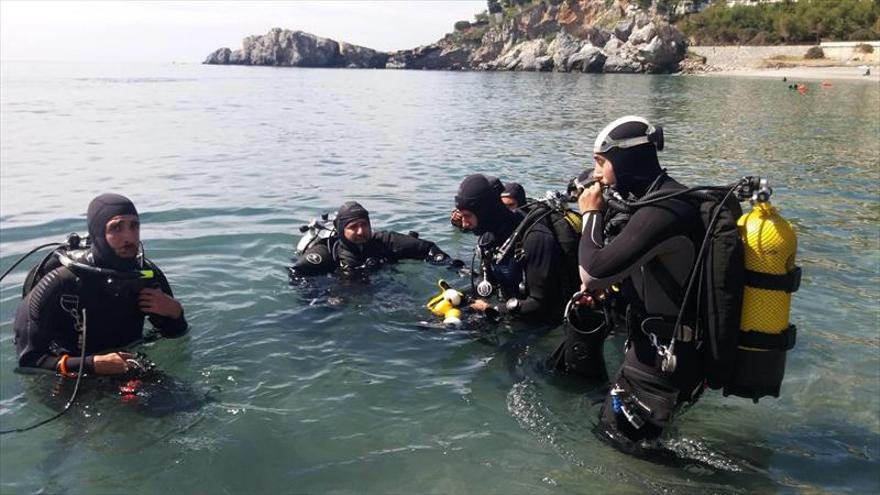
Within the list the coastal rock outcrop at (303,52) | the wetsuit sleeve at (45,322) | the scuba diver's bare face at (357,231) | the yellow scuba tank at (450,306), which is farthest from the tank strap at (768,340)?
the coastal rock outcrop at (303,52)

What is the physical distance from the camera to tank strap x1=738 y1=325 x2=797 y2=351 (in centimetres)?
406

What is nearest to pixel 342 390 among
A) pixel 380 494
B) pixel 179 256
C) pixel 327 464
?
pixel 327 464

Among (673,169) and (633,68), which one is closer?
(673,169)

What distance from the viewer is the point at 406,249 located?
8.52 m

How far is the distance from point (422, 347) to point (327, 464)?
2167mm

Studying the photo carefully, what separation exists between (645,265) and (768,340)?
0.85 meters

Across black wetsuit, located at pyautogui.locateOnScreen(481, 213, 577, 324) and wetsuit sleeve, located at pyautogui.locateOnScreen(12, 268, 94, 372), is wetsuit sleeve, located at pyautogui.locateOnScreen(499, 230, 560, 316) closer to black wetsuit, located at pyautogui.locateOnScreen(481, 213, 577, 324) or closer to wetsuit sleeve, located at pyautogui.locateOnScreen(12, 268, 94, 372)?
black wetsuit, located at pyautogui.locateOnScreen(481, 213, 577, 324)

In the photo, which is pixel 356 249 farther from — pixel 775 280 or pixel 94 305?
pixel 775 280

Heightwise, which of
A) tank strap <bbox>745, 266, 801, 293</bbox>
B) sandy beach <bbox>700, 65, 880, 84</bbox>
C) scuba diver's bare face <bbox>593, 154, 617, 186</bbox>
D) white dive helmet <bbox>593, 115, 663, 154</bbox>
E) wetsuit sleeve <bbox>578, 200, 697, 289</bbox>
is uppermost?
sandy beach <bbox>700, 65, 880, 84</bbox>

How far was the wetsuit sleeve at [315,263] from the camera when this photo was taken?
26.7 ft

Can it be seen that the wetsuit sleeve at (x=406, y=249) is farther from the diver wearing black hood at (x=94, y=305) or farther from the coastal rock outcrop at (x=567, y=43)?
the coastal rock outcrop at (x=567, y=43)

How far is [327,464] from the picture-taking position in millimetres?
4852

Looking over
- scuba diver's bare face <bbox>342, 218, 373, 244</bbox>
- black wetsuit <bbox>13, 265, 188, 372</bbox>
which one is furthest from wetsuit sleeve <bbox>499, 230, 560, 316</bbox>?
black wetsuit <bbox>13, 265, 188, 372</bbox>

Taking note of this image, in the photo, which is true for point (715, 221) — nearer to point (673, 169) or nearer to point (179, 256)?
point (179, 256)
